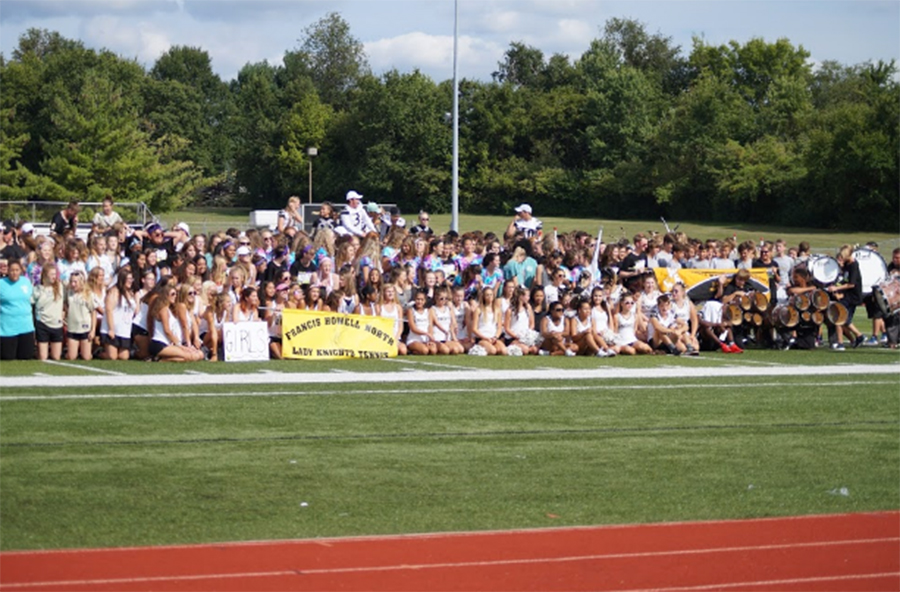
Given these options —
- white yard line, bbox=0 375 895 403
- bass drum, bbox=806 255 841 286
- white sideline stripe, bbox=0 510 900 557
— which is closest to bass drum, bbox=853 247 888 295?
bass drum, bbox=806 255 841 286

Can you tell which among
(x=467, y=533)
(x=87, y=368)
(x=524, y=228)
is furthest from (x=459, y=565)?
(x=524, y=228)

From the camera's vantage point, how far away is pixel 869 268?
20.1m

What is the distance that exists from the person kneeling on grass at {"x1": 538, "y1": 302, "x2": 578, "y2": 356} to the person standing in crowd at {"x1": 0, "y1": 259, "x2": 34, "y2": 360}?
7.03 m

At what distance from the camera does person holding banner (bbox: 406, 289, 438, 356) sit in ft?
58.3

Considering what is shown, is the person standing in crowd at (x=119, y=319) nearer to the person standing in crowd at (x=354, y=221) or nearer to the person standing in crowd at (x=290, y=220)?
the person standing in crowd at (x=290, y=220)

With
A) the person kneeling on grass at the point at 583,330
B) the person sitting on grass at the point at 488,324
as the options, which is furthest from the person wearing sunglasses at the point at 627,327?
the person sitting on grass at the point at 488,324

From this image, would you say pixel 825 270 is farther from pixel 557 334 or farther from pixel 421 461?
pixel 421 461

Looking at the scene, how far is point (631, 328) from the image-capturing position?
18312 mm

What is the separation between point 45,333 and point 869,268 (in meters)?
12.5

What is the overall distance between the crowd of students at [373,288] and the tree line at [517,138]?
3780 centimetres

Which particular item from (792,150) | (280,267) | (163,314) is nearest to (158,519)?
(163,314)

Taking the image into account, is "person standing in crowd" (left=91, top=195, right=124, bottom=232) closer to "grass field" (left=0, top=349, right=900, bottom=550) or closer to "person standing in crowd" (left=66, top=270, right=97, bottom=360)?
"person standing in crowd" (left=66, top=270, right=97, bottom=360)

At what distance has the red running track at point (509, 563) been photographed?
253 inches

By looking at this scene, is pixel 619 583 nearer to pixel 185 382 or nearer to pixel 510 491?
pixel 510 491
